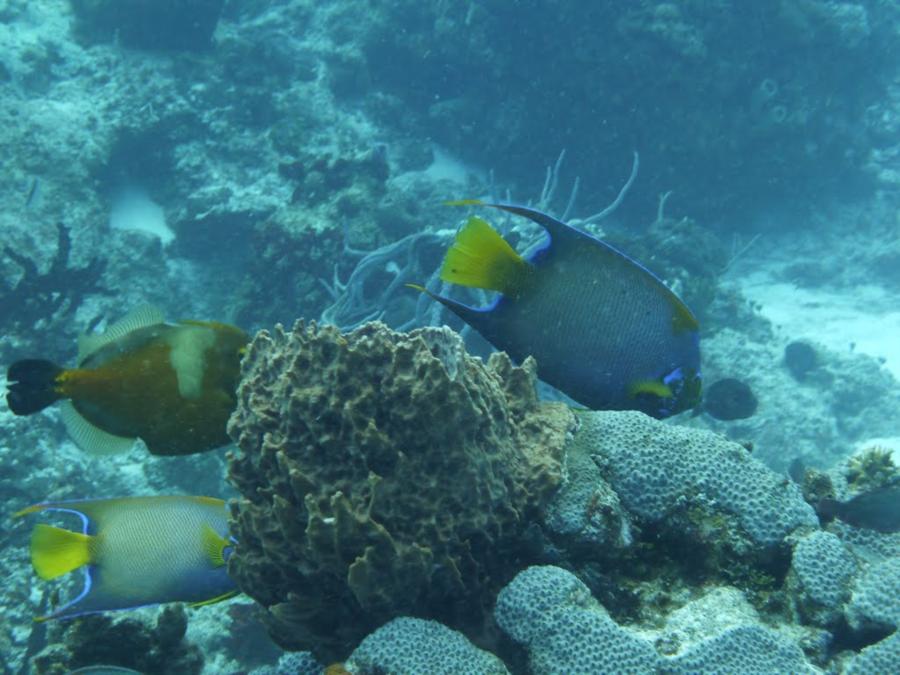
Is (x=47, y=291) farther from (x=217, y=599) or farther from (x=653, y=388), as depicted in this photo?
(x=653, y=388)

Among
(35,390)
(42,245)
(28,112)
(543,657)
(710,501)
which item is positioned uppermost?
(710,501)

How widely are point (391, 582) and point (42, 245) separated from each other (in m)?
8.82

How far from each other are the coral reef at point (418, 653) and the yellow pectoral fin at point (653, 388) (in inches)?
37.2

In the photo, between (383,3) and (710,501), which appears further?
(383,3)

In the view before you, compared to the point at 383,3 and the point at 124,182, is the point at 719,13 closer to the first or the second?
the point at 383,3

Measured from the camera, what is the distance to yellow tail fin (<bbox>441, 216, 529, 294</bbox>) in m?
1.74

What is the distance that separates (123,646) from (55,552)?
35.5 inches

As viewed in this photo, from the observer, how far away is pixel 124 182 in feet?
33.9

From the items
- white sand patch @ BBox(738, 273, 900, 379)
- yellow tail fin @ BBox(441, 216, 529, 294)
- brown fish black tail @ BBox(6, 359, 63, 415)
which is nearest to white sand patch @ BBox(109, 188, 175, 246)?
brown fish black tail @ BBox(6, 359, 63, 415)

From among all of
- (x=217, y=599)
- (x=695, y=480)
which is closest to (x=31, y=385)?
(x=217, y=599)

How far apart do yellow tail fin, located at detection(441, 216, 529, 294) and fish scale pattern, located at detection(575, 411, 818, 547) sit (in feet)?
2.51

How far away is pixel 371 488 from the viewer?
5.84 feet

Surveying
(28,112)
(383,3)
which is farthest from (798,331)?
(28,112)

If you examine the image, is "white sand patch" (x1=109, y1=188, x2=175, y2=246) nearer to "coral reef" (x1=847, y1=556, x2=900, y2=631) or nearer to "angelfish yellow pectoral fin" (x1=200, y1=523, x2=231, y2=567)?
"angelfish yellow pectoral fin" (x1=200, y1=523, x2=231, y2=567)
